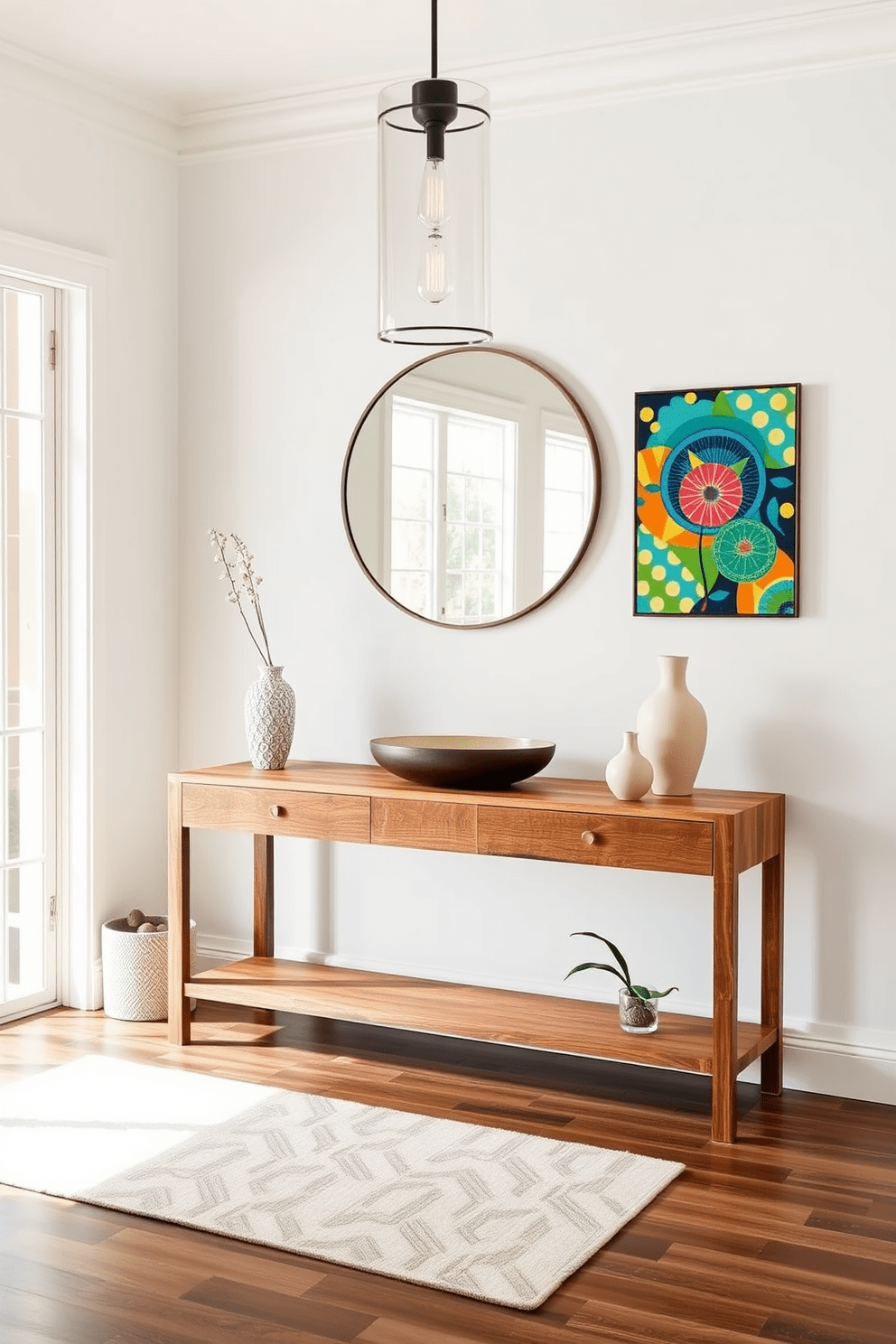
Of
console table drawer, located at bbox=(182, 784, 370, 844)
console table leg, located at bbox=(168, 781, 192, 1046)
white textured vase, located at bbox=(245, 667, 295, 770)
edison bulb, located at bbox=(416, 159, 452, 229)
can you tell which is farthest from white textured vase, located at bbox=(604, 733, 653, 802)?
edison bulb, located at bbox=(416, 159, 452, 229)

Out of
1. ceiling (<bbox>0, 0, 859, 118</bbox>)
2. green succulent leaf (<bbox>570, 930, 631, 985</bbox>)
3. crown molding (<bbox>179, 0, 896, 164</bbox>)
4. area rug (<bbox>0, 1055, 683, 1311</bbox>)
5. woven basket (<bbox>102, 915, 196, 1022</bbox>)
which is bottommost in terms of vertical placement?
area rug (<bbox>0, 1055, 683, 1311</bbox>)

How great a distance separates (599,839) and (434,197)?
1.69 metres

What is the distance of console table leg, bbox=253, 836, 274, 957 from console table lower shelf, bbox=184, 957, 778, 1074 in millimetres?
99

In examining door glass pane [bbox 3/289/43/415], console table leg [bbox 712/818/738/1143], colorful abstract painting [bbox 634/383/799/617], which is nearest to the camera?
console table leg [bbox 712/818/738/1143]

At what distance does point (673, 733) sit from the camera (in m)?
3.51

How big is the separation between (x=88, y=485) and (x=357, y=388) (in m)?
0.86

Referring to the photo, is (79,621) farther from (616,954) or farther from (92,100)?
(616,954)

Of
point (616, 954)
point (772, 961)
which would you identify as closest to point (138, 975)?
point (616, 954)

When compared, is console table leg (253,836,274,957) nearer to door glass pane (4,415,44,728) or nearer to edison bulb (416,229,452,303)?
door glass pane (4,415,44,728)

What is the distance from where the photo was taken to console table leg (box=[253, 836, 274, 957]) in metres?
4.34

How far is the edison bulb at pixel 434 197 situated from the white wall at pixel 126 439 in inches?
86.9

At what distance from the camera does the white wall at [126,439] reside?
13.5 feet

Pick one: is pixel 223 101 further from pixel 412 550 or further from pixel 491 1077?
pixel 491 1077

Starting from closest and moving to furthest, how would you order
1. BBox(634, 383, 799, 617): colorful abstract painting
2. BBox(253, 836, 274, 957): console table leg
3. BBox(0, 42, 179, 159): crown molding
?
1. BBox(634, 383, 799, 617): colorful abstract painting
2. BBox(0, 42, 179, 159): crown molding
3. BBox(253, 836, 274, 957): console table leg
